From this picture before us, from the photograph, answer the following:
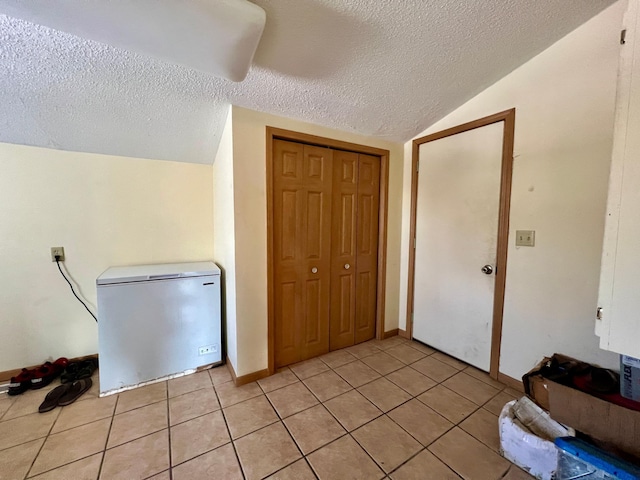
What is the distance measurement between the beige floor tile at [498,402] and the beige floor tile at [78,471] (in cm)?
233

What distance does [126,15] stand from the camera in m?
1.00

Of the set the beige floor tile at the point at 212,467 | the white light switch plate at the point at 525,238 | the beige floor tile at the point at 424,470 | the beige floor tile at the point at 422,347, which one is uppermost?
the white light switch plate at the point at 525,238

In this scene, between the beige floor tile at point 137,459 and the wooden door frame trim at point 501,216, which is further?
the wooden door frame trim at point 501,216

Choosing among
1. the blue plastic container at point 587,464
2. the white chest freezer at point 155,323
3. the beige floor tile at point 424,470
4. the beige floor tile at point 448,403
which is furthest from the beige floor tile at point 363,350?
the blue plastic container at point 587,464

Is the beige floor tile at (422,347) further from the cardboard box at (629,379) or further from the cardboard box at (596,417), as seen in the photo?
the cardboard box at (629,379)

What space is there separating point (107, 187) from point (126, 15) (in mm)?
1630

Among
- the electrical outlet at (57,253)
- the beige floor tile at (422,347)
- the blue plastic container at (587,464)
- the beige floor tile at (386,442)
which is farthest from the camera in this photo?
the beige floor tile at (422,347)

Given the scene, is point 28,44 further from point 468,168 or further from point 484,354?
point 484,354

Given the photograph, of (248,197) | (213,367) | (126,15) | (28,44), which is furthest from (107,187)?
(213,367)

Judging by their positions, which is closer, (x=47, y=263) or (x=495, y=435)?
(x=495, y=435)

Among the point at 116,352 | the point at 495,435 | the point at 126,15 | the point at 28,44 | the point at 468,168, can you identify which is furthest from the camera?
the point at 468,168

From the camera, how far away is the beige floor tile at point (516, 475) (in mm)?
1215

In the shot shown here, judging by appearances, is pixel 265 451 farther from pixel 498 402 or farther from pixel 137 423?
pixel 498 402

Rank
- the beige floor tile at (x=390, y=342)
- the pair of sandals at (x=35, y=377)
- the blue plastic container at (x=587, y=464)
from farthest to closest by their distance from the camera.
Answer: the beige floor tile at (x=390, y=342)
the pair of sandals at (x=35, y=377)
the blue plastic container at (x=587, y=464)
